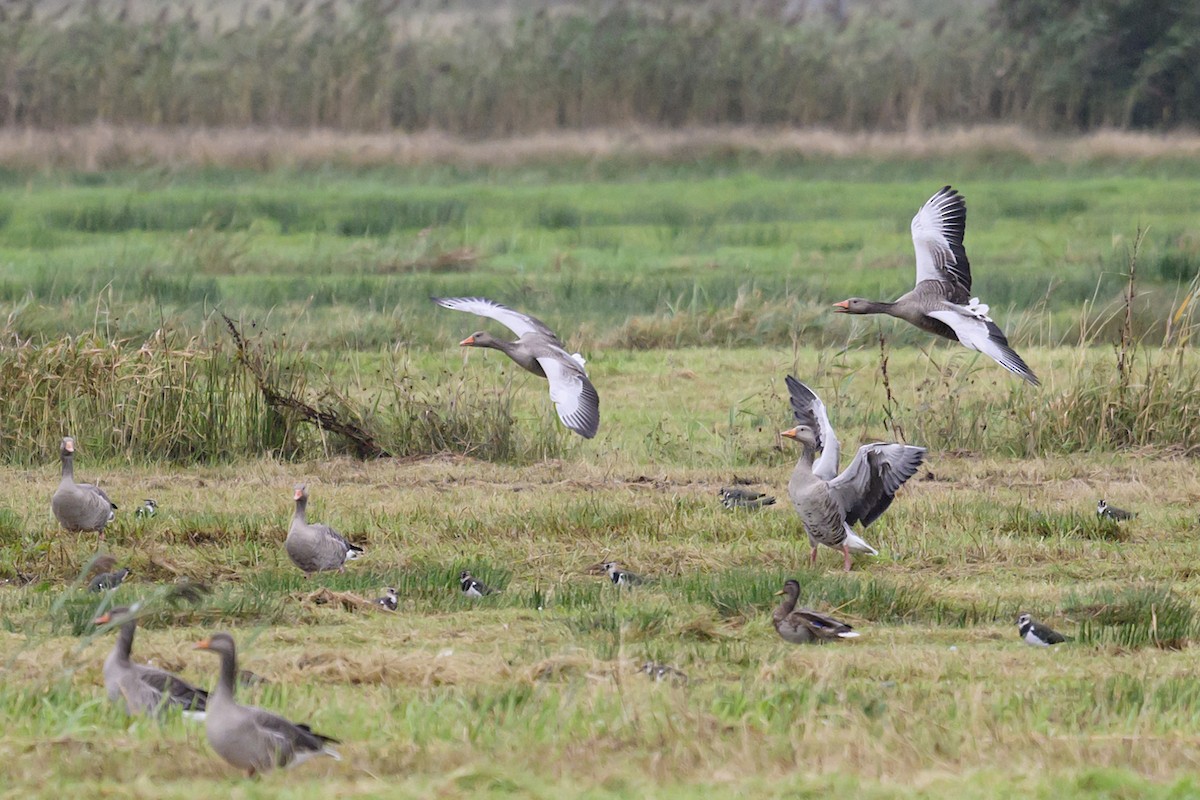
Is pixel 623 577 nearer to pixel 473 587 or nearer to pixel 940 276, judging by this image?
pixel 473 587

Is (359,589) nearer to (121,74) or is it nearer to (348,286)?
(348,286)

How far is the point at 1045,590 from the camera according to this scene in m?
9.85

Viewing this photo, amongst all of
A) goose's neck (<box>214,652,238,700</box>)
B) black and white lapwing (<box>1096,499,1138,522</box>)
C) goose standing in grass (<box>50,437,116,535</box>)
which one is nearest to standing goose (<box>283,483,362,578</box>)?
goose standing in grass (<box>50,437,116,535</box>)

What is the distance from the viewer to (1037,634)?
848cm

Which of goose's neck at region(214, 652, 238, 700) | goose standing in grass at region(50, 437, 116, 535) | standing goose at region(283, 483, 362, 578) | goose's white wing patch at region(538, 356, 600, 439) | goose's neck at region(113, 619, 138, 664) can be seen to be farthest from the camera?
goose's white wing patch at region(538, 356, 600, 439)

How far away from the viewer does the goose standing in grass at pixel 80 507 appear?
1080cm

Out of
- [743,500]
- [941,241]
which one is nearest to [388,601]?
[743,500]

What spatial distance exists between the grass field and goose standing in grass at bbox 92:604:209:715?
0.10 metres

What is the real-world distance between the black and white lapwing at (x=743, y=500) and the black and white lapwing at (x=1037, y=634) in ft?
11.6

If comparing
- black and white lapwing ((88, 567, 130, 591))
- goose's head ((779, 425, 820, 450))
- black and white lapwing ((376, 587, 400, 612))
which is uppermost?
goose's head ((779, 425, 820, 450))

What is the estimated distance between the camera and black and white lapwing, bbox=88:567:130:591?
9351 millimetres

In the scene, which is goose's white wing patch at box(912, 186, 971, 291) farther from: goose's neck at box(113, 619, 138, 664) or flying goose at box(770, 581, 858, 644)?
goose's neck at box(113, 619, 138, 664)

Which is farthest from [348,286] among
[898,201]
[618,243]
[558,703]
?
[558,703]

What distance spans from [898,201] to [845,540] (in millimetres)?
20263
